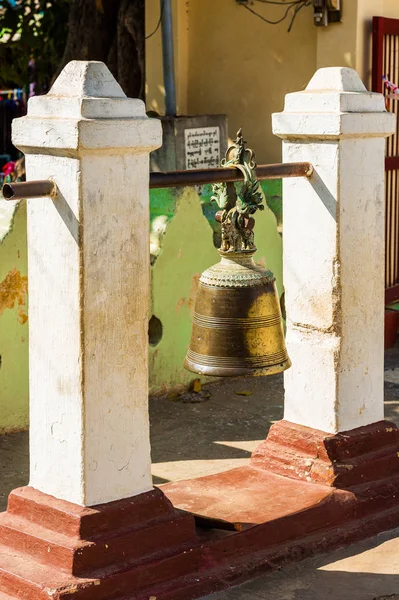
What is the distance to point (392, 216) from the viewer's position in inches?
376

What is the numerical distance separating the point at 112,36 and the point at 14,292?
5.04 meters

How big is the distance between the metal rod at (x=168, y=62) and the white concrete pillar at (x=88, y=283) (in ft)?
19.5

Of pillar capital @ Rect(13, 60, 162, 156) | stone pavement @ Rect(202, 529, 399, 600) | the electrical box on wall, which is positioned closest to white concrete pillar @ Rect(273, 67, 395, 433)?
stone pavement @ Rect(202, 529, 399, 600)

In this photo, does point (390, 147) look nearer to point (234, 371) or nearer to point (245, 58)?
point (245, 58)

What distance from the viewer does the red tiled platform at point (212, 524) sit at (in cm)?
425

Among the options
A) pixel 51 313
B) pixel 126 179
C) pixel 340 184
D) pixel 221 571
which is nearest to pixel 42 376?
pixel 51 313

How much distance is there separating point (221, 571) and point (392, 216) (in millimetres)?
5406

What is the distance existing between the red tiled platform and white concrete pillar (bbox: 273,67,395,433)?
0.18 meters

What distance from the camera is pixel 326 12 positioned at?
9336mm

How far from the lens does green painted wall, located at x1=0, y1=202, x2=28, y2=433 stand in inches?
277

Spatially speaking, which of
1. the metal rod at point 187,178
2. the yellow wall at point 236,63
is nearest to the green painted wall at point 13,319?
the metal rod at point 187,178

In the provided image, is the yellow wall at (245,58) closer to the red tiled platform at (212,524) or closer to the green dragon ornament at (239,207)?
the red tiled platform at (212,524)

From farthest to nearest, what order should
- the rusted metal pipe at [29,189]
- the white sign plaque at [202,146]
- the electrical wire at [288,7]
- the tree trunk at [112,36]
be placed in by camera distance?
1. the tree trunk at [112,36]
2. the white sign plaque at [202,146]
3. the electrical wire at [288,7]
4. the rusted metal pipe at [29,189]

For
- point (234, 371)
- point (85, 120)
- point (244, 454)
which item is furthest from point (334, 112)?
point (244, 454)
